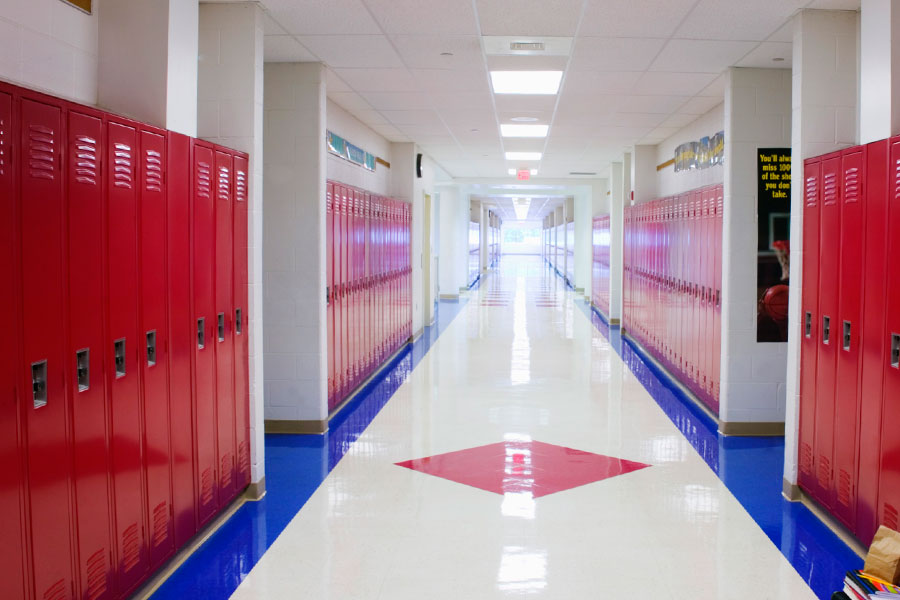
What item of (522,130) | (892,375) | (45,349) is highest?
(522,130)

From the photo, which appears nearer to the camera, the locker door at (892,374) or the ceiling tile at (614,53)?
the locker door at (892,374)

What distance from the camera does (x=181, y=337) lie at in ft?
10.7

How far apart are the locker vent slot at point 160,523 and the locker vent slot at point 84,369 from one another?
76 centimetres

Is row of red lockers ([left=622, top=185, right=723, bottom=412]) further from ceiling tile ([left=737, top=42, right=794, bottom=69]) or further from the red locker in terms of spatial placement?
the red locker

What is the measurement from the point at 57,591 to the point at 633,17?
3910 millimetres

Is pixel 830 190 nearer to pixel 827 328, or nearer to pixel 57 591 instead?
pixel 827 328

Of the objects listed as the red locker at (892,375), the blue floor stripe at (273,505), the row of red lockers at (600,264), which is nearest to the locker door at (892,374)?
the red locker at (892,375)

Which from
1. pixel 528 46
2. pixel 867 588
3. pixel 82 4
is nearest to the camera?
pixel 867 588

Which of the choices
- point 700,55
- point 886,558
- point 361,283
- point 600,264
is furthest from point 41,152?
point 600,264

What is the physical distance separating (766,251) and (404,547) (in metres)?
3.58

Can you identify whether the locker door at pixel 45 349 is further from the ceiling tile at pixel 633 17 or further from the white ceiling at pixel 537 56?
the ceiling tile at pixel 633 17

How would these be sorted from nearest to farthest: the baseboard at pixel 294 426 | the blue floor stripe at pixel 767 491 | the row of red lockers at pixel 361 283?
the blue floor stripe at pixel 767 491, the baseboard at pixel 294 426, the row of red lockers at pixel 361 283

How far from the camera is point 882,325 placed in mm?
3195

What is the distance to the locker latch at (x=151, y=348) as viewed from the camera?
298 centimetres
